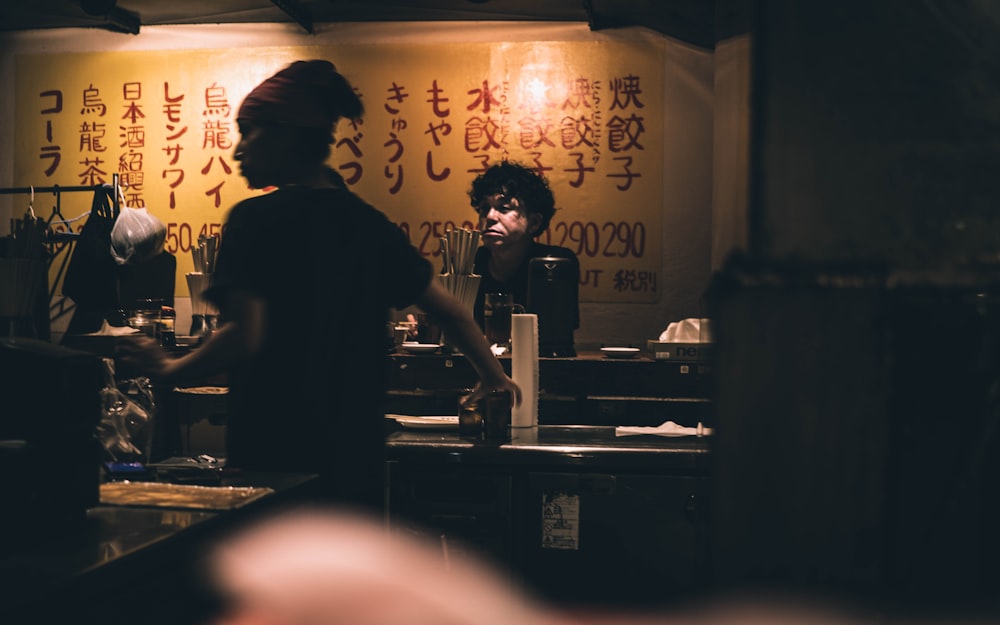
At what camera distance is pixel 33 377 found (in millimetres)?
1654

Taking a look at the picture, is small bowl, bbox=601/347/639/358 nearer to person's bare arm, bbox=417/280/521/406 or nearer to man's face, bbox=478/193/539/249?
man's face, bbox=478/193/539/249

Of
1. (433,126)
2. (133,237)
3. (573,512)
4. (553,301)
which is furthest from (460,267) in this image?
(133,237)

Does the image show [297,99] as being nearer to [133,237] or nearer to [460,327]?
[460,327]

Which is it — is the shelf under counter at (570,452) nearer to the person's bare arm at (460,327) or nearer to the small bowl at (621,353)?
the person's bare arm at (460,327)

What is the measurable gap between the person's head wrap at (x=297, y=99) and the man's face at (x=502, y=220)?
2.56m

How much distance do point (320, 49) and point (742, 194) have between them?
549cm

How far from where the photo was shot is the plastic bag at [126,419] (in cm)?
319

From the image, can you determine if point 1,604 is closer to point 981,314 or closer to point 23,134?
point 981,314

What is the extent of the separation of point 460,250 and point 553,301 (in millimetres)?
507

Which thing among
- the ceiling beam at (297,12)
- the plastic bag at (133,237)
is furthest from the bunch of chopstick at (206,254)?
the ceiling beam at (297,12)

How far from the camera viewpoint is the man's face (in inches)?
192

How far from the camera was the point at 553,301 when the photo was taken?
14.0 ft

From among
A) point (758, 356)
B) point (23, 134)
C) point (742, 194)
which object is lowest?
point (758, 356)

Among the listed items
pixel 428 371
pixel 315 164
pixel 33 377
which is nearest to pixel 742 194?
pixel 33 377
